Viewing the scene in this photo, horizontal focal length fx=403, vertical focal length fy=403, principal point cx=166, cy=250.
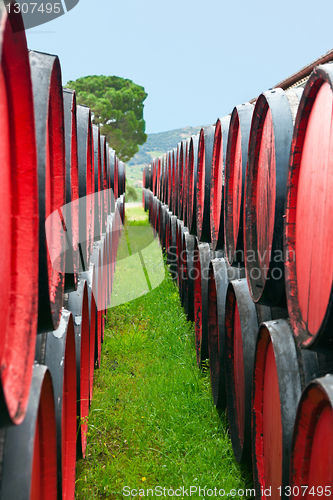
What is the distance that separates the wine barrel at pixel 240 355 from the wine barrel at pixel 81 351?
838mm

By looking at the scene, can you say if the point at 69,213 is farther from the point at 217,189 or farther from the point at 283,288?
the point at 217,189

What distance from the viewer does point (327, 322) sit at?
1.01 metres

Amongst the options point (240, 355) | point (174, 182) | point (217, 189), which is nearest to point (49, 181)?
point (240, 355)

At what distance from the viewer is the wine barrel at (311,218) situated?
1.08 metres

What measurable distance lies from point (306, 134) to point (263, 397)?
1125 millimetres

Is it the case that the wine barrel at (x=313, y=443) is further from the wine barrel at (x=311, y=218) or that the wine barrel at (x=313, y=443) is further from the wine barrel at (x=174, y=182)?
the wine barrel at (x=174, y=182)

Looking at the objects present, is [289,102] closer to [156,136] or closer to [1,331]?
[1,331]

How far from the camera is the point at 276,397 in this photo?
1535 millimetres

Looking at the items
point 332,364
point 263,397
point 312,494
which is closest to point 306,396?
point 332,364

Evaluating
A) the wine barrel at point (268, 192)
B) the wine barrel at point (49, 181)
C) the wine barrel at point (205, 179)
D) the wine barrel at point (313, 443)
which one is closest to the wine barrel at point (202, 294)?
the wine barrel at point (205, 179)

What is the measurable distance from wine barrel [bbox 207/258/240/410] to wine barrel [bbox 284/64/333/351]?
39.7 inches

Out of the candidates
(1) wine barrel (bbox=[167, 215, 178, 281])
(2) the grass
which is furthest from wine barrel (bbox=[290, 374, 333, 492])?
→ (1) wine barrel (bbox=[167, 215, 178, 281])

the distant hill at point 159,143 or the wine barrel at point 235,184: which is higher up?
the distant hill at point 159,143

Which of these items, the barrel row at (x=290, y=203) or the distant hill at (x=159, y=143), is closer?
the barrel row at (x=290, y=203)
